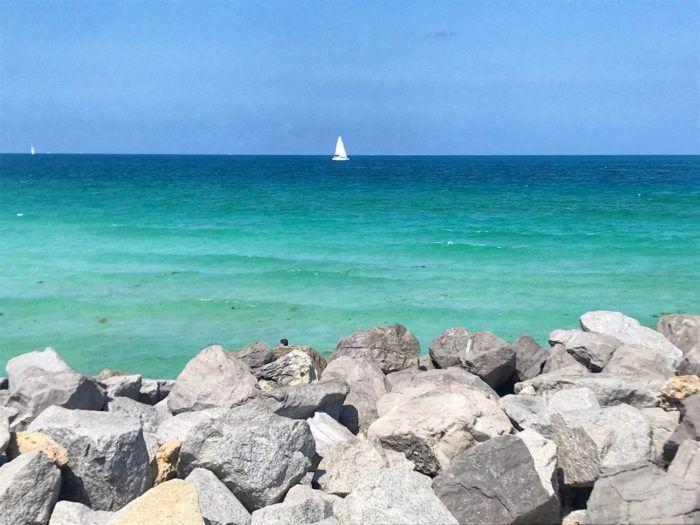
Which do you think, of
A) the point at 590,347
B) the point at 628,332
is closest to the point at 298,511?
the point at 590,347

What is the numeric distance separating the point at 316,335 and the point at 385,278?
4.05 metres

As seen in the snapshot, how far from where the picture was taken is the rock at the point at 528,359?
6.95 metres

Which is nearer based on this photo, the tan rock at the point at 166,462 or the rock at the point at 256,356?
the tan rock at the point at 166,462

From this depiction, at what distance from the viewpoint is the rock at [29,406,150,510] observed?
12.7ft

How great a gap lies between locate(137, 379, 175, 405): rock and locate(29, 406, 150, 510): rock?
173 cm

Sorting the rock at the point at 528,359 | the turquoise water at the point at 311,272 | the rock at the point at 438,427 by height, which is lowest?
the turquoise water at the point at 311,272

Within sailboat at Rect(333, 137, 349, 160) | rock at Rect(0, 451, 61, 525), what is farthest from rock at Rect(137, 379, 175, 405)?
sailboat at Rect(333, 137, 349, 160)

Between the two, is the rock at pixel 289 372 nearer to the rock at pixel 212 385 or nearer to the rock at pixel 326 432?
the rock at pixel 212 385

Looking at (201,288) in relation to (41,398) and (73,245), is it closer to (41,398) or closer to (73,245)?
(73,245)

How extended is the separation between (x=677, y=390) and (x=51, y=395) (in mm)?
3917

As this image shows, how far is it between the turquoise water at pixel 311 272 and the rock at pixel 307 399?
3606 mm

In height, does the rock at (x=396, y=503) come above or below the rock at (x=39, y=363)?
below

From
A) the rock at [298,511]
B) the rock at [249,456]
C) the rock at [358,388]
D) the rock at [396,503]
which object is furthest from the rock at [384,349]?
the rock at [396,503]

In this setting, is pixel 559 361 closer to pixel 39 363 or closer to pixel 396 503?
pixel 396 503
